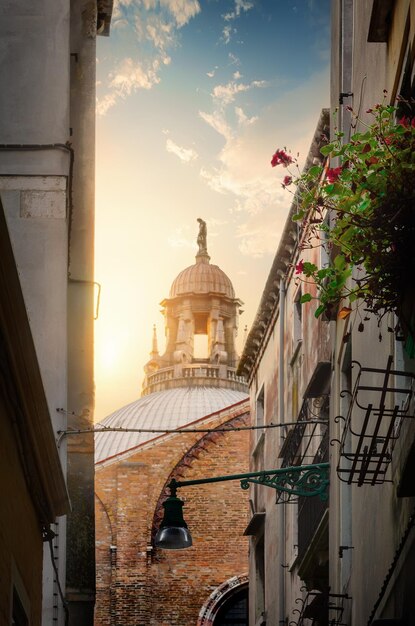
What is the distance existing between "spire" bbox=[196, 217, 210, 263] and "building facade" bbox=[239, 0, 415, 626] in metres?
45.4

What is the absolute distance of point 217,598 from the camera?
149 ft

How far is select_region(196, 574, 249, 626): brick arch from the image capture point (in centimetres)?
4509

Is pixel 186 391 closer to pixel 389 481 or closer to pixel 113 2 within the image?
pixel 113 2

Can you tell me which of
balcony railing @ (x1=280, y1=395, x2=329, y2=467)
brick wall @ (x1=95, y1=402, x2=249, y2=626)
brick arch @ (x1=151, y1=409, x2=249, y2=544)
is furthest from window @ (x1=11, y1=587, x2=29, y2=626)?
brick arch @ (x1=151, y1=409, x2=249, y2=544)

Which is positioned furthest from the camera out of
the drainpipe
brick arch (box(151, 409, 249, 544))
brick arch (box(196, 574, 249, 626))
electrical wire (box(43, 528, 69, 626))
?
brick arch (box(151, 409, 249, 544))

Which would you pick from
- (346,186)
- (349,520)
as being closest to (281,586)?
(349,520)

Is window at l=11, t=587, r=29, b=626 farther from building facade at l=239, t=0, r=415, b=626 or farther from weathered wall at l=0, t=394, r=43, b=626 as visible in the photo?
building facade at l=239, t=0, r=415, b=626

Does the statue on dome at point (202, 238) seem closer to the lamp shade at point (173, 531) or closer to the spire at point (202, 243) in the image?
the spire at point (202, 243)

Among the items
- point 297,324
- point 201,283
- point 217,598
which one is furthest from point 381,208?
point 201,283

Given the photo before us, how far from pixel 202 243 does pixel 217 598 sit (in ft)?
93.3

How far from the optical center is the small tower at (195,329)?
65125 millimetres

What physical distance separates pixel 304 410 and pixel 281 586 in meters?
3.18

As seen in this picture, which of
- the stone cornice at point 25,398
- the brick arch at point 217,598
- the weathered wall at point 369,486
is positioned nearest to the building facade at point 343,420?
the weathered wall at point 369,486

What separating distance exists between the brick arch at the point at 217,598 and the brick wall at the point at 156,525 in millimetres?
195
